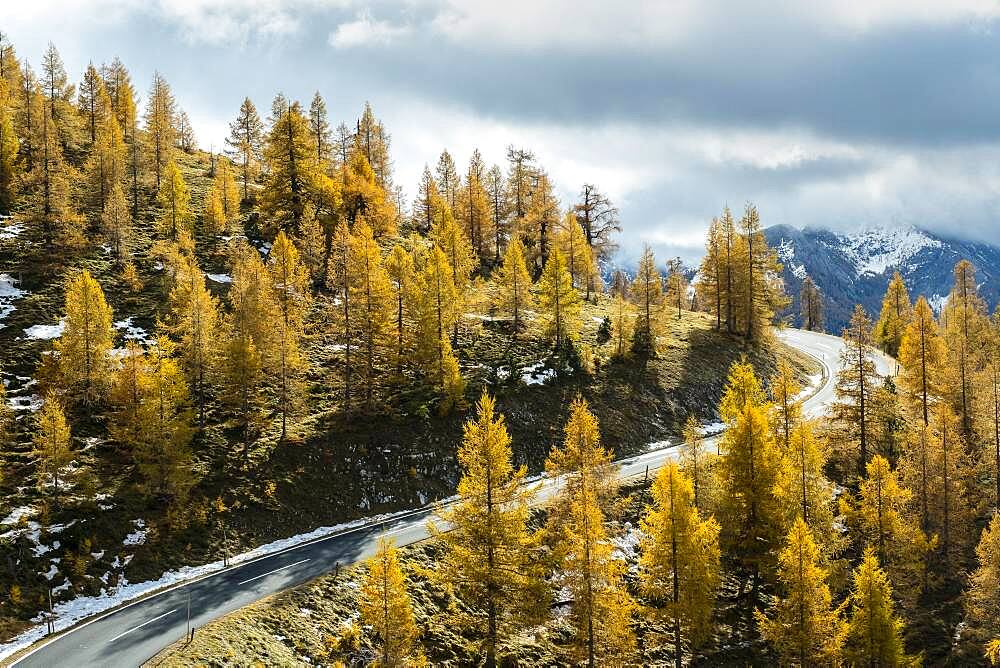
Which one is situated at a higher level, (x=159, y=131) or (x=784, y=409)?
(x=159, y=131)

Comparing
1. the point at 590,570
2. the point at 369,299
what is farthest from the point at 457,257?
the point at 590,570

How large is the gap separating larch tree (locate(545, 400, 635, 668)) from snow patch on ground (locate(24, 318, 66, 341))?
38.8 meters

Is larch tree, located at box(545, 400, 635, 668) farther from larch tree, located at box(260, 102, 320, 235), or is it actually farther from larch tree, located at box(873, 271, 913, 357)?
larch tree, located at box(873, 271, 913, 357)

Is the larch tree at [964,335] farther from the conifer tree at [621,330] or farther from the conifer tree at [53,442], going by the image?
the conifer tree at [53,442]

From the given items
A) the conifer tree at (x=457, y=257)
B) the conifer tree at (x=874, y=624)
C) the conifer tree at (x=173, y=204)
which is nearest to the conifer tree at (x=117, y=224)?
the conifer tree at (x=173, y=204)

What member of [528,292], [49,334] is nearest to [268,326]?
[49,334]

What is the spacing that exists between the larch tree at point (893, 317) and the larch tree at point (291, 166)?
242ft

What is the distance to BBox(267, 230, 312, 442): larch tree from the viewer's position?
41.3 m

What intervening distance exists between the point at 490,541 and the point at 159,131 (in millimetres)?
77402

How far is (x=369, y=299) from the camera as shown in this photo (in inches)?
1806

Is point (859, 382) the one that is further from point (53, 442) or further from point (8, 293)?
point (8, 293)

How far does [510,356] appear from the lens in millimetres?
57062

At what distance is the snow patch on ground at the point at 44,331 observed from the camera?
45.7m

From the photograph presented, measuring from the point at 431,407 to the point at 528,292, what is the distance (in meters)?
18.4
